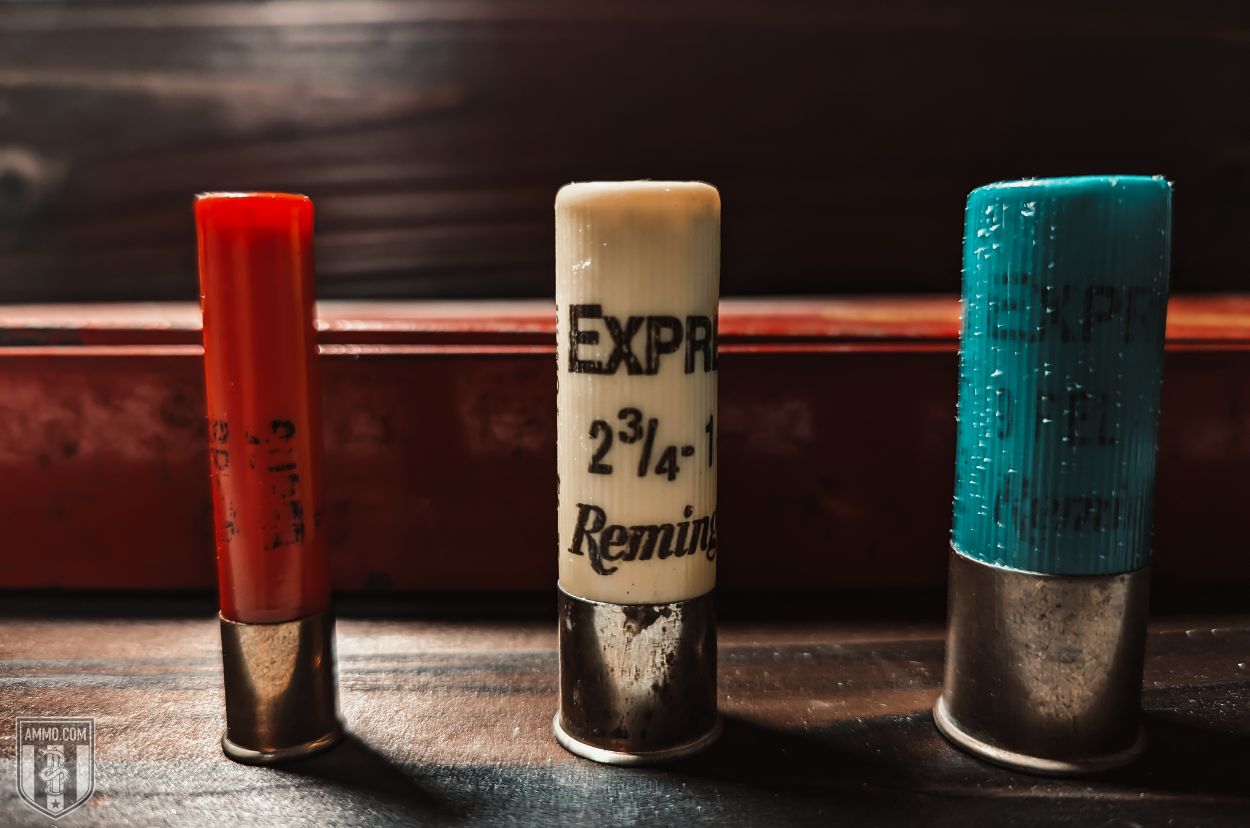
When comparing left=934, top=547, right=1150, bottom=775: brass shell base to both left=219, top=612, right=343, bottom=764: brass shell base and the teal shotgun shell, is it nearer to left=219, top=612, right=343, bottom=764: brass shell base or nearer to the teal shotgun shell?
the teal shotgun shell

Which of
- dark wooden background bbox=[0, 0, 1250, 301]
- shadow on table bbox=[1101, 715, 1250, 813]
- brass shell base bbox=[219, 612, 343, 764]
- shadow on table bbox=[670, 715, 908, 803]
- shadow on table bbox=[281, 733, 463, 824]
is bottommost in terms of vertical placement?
shadow on table bbox=[670, 715, 908, 803]

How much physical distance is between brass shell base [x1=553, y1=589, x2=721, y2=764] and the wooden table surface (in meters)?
0.02

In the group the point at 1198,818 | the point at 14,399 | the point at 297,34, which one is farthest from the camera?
the point at 297,34

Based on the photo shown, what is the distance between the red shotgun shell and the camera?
49cm

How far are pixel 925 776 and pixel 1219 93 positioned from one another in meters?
0.98

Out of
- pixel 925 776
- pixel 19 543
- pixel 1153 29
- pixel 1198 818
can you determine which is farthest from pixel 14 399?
pixel 1153 29

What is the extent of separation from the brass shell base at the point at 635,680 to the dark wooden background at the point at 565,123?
2.00 ft

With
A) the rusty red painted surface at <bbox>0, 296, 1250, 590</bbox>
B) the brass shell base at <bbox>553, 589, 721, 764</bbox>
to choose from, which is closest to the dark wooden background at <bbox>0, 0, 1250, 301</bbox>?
the rusty red painted surface at <bbox>0, 296, 1250, 590</bbox>

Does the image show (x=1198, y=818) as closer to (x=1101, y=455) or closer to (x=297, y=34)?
(x=1101, y=455)

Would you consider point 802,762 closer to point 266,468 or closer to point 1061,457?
point 1061,457

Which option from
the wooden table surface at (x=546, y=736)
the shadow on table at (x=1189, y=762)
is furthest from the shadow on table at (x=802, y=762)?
the shadow on table at (x=1189, y=762)

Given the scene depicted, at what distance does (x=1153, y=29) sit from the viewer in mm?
1039

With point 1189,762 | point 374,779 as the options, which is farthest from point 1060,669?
point 374,779

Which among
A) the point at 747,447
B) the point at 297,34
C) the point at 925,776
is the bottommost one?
the point at 925,776
